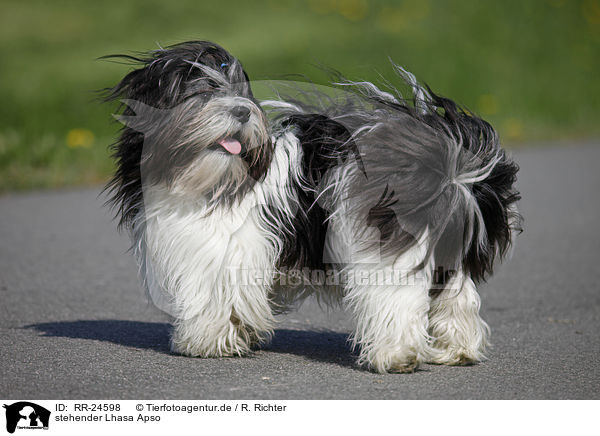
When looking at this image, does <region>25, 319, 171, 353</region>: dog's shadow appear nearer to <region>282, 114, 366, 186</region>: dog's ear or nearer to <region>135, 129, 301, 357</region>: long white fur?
<region>135, 129, 301, 357</region>: long white fur

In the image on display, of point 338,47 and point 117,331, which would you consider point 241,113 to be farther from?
point 338,47

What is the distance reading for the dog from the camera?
13.1 feet

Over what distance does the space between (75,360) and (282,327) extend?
145cm

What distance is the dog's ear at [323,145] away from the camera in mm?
4184

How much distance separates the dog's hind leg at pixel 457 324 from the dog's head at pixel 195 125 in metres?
1.08

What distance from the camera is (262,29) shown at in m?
22.2

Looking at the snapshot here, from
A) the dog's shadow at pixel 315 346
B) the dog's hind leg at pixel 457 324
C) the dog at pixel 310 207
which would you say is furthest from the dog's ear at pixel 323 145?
the dog's shadow at pixel 315 346

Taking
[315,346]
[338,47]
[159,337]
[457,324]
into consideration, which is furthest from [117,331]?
[338,47]

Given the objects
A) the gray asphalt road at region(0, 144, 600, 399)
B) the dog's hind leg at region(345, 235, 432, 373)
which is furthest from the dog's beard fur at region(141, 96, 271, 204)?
the gray asphalt road at region(0, 144, 600, 399)

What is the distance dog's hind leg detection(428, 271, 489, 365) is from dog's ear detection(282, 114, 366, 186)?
737mm

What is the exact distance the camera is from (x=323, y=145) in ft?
13.9

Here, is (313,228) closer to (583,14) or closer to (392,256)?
(392,256)

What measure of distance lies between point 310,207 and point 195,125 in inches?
27.0
